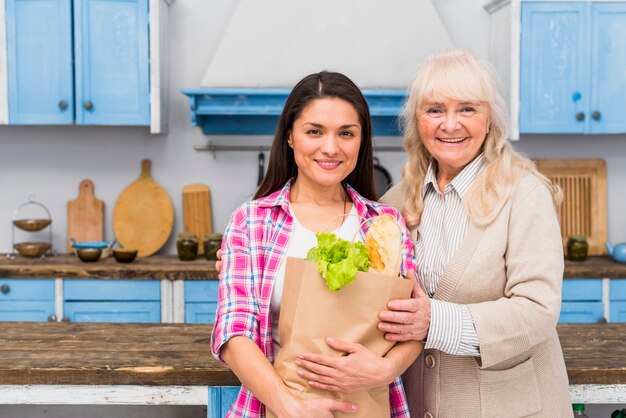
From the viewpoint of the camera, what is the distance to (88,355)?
1.95m

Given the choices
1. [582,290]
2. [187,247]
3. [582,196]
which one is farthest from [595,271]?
[187,247]

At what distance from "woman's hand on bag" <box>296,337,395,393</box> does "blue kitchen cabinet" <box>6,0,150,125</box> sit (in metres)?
2.78

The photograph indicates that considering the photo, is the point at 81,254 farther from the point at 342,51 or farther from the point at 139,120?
the point at 342,51

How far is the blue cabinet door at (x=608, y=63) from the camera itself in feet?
12.8

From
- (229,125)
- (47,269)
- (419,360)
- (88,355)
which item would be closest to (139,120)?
(229,125)

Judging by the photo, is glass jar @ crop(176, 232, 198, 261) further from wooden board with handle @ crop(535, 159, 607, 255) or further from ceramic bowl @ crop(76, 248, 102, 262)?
wooden board with handle @ crop(535, 159, 607, 255)

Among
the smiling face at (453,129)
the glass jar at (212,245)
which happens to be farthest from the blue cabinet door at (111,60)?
the smiling face at (453,129)

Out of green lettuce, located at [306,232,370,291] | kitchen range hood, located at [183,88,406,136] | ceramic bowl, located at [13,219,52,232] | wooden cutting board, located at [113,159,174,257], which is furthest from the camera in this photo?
wooden cutting board, located at [113,159,174,257]

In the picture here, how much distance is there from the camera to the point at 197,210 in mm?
4270

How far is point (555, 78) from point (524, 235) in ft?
8.48

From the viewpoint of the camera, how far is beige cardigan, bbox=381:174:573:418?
1.55 meters

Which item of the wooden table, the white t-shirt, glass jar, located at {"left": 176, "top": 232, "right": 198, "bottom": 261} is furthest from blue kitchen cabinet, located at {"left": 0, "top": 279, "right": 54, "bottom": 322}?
the white t-shirt

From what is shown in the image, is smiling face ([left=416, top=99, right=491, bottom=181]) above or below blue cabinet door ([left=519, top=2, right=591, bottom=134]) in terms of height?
below

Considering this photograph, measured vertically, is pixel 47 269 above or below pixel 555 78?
below
